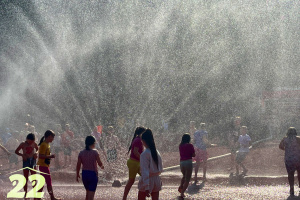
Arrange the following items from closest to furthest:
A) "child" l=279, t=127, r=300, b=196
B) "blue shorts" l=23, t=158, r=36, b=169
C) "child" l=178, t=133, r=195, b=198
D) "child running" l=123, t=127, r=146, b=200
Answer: "child running" l=123, t=127, r=146, b=200 < "blue shorts" l=23, t=158, r=36, b=169 < "child" l=178, t=133, r=195, b=198 < "child" l=279, t=127, r=300, b=196

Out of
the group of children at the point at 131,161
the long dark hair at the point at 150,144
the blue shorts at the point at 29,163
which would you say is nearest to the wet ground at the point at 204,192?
the group of children at the point at 131,161

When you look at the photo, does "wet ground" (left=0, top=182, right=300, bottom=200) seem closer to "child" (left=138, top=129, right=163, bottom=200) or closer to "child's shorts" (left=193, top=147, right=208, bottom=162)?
"child's shorts" (left=193, top=147, right=208, bottom=162)

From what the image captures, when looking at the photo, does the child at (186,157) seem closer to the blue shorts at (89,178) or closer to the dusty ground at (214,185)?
the dusty ground at (214,185)

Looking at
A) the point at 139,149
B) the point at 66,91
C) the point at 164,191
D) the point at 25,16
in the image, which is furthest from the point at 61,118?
the point at 139,149

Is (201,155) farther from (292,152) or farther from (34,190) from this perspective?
(34,190)

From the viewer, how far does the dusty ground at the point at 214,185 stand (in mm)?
9523

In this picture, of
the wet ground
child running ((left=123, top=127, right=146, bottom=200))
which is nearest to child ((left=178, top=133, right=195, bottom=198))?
the wet ground

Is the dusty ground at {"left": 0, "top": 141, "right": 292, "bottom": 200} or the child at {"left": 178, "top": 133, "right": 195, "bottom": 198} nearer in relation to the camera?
the child at {"left": 178, "top": 133, "right": 195, "bottom": 198}

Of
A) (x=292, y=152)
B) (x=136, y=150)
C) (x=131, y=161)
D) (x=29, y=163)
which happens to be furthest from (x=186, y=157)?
(x=29, y=163)

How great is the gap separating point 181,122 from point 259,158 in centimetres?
2062

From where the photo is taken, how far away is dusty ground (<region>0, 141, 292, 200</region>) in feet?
31.2

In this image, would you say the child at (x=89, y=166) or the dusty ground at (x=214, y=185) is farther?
the dusty ground at (x=214, y=185)

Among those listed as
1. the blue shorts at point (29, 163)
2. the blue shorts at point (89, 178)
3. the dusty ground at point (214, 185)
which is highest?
the blue shorts at point (29, 163)

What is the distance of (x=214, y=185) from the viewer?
11.2 metres
